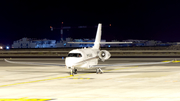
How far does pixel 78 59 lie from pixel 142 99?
1351 cm

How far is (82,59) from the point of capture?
1140 inches

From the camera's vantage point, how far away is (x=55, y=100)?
1563cm

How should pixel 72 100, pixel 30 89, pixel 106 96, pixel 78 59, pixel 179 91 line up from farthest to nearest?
1. pixel 78 59
2. pixel 30 89
3. pixel 179 91
4. pixel 106 96
5. pixel 72 100

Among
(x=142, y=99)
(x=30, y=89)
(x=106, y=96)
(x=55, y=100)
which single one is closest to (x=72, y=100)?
(x=55, y=100)

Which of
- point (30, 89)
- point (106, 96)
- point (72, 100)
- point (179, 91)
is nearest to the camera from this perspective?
point (72, 100)

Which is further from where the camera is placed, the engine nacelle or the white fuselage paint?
the engine nacelle

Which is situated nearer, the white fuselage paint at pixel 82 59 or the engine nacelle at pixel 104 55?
the white fuselage paint at pixel 82 59

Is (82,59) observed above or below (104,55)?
below

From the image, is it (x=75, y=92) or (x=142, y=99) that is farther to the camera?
(x=75, y=92)

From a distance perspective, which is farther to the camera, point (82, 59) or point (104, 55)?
point (104, 55)

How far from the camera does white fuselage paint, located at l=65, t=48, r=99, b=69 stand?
92.0ft

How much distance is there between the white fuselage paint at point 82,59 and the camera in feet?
92.0

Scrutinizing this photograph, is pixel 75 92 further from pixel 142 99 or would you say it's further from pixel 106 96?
pixel 142 99

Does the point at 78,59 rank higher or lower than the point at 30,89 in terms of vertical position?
higher
